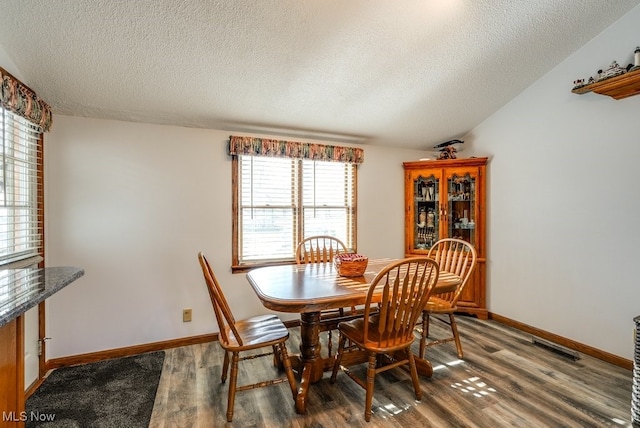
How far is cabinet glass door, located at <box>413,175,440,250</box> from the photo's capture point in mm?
3750

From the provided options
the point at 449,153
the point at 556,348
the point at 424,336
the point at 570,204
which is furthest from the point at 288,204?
the point at 556,348

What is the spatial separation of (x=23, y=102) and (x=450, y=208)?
4.00 metres

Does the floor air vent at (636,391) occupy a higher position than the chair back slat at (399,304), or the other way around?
the chair back slat at (399,304)

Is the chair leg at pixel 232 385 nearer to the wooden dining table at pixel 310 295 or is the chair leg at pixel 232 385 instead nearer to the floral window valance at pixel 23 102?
the wooden dining table at pixel 310 295

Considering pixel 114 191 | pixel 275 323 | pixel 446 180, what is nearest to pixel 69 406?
pixel 275 323

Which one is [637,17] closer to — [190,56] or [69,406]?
[190,56]

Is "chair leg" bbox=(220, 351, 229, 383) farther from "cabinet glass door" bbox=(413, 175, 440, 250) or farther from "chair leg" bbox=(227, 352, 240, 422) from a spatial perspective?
"cabinet glass door" bbox=(413, 175, 440, 250)

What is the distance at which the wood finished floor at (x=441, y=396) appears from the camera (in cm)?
179

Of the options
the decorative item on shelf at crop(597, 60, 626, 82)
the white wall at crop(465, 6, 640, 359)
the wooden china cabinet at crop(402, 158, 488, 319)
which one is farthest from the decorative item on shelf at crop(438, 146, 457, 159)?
the decorative item on shelf at crop(597, 60, 626, 82)

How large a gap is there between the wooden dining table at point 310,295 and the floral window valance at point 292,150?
1.27 m

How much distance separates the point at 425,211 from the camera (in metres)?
3.85

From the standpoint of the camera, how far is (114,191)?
2.59 meters

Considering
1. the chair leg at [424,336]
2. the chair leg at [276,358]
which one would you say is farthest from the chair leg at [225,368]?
the chair leg at [424,336]

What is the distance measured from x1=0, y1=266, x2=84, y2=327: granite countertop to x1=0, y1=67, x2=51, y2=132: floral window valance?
3.48ft
